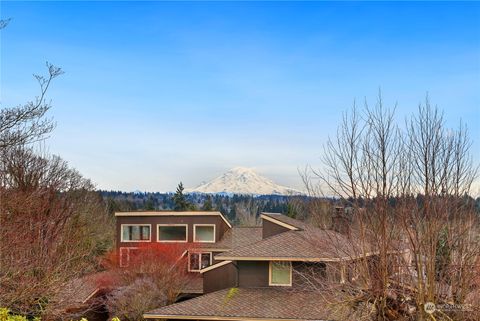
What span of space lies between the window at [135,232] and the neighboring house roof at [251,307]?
56.5 ft

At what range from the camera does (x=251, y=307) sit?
1532 centimetres

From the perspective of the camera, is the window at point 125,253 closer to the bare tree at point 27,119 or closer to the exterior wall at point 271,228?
the exterior wall at point 271,228

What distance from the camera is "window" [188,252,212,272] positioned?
31.1 m

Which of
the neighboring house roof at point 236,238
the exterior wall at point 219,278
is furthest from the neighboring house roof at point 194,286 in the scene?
the neighboring house roof at point 236,238

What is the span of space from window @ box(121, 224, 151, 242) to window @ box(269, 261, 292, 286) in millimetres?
17313

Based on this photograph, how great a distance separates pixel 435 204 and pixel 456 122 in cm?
171

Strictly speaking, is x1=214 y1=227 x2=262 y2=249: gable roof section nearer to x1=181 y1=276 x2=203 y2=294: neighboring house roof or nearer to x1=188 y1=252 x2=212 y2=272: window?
x1=188 y1=252 x2=212 y2=272: window

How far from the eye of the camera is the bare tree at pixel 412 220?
9016 millimetres

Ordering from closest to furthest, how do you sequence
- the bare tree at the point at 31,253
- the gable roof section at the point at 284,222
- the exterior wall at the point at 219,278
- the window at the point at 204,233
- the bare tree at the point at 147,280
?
the bare tree at the point at 31,253 → the gable roof section at the point at 284,222 → the bare tree at the point at 147,280 → the exterior wall at the point at 219,278 → the window at the point at 204,233

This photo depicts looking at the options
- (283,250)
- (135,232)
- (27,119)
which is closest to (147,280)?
(283,250)

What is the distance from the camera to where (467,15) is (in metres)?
12.4

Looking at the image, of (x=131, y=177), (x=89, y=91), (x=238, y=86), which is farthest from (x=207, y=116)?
(x=131, y=177)

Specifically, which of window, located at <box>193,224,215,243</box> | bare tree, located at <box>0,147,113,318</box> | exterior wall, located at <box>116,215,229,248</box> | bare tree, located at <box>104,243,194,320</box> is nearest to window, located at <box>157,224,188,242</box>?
exterior wall, located at <box>116,215,229,248</box>

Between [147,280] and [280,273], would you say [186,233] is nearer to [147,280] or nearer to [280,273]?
[147,280]
